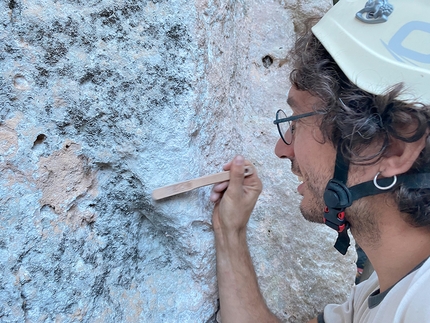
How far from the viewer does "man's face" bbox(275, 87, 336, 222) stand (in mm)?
892

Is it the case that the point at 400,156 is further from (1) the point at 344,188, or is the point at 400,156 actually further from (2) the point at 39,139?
(2) the point at 39,139

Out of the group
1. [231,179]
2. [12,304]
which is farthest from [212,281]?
[12,304]

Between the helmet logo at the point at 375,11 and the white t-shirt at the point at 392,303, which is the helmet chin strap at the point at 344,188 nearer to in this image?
the white t-shirt at the point at 392,303

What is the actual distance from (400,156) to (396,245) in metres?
0.23

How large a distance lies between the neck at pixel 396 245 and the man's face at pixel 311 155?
5.8 inches

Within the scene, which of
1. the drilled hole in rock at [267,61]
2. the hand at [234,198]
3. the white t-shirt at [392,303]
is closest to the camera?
the white t-shirt at [392,303]

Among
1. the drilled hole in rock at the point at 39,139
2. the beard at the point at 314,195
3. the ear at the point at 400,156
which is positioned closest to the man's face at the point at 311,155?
the beard at the point at 314,195

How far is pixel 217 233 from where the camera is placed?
1085 mm

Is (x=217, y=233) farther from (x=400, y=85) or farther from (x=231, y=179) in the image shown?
(x=400, y=85)

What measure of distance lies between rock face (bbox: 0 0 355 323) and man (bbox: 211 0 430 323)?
214 mm

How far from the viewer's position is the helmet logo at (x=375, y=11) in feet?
2.49

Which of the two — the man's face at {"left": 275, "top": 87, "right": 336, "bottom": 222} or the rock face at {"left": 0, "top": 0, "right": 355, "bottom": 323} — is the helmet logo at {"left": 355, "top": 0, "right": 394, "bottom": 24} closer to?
the man's face at {"left": 275, "top": 87, "right": 336, "bottom": 222}

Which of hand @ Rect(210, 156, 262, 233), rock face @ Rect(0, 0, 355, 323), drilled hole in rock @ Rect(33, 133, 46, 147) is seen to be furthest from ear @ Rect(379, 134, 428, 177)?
drilled hole in rock @ Rect(33, 133, 46, 147)

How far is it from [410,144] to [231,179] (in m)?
0.47
